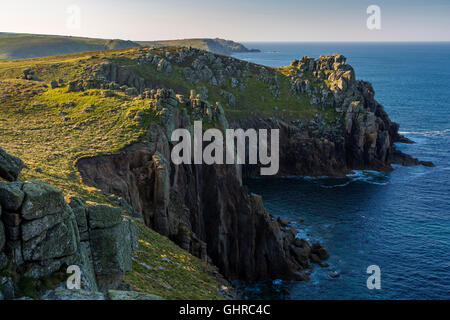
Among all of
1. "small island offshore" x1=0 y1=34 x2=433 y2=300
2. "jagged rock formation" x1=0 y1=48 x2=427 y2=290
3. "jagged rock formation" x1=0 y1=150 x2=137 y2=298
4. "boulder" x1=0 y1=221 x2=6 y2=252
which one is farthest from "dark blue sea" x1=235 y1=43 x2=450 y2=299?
"boulder" x1=0 y1=221 x2=6 y2=252

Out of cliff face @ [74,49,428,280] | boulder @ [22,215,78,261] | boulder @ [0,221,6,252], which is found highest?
boulder @ [0,221,6,252]

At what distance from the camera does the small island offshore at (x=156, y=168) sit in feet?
56.6

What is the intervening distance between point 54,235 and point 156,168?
3054 cm

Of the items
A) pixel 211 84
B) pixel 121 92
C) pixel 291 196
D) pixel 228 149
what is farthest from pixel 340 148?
pixel 121 92

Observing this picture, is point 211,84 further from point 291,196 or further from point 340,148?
point 291,196

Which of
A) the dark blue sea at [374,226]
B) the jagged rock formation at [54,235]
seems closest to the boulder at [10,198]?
the jagged rock formation at [54,235]

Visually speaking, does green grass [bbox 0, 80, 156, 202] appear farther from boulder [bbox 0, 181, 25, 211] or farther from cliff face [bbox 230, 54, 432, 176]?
cliff face [bbox 230, 54, 432, 176]

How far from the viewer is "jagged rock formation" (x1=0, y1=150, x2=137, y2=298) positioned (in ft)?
52.1

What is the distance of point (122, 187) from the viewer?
144 ft

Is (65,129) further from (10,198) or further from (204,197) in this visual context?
(10,198)

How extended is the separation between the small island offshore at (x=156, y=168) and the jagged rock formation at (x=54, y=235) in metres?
0.06

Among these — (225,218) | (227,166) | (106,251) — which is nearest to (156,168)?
(227,166)

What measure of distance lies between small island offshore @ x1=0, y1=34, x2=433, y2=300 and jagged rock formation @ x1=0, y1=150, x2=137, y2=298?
0.06 metres
